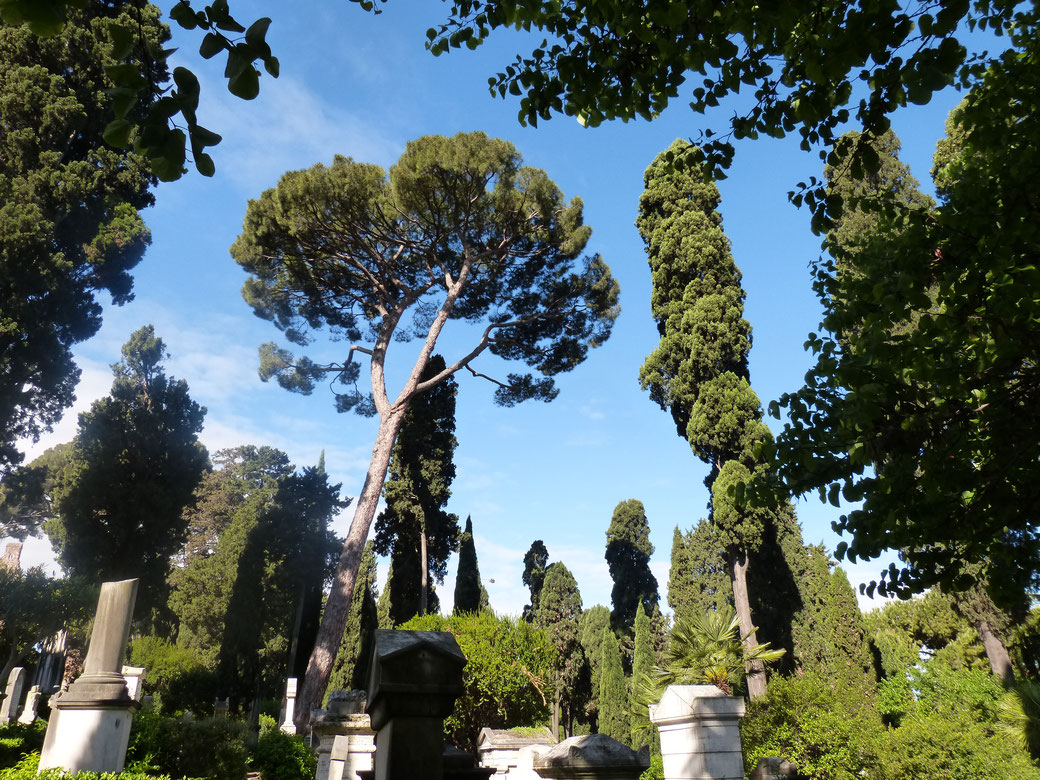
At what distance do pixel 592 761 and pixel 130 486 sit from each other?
2678 centimetres

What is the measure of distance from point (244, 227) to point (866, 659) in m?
23.7

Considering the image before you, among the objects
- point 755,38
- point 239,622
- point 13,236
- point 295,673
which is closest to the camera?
point 755,38

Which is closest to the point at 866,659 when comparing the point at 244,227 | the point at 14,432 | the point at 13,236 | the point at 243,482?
the point at 244,227

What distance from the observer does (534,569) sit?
33406 mm

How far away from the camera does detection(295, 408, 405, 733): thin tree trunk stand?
13195mm

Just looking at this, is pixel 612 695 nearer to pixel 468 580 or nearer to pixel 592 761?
pixel 468 580

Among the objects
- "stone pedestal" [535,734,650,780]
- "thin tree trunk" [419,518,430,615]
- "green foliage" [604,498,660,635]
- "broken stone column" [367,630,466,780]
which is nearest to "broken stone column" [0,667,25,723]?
"thin tree trunk" [419,518,430,615]

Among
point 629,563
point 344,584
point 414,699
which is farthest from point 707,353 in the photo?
point 629,563

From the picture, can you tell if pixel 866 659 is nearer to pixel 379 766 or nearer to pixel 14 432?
pixel 379 766

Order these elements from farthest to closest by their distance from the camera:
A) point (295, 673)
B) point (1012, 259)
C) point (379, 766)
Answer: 1. point (295, 673)
2. point (1012, 259)
3. point (379, 766)

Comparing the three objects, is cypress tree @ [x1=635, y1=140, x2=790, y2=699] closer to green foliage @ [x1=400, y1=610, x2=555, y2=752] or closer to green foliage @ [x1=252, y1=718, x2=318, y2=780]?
green foliage @ [x1=400, y1=610, x2=555, y2=752]

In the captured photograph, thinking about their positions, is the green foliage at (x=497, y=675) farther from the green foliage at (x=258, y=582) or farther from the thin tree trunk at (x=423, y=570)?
the green foliage at (x=258, y=582)

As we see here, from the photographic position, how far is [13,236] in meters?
14.6

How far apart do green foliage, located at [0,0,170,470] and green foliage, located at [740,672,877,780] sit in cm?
1948
